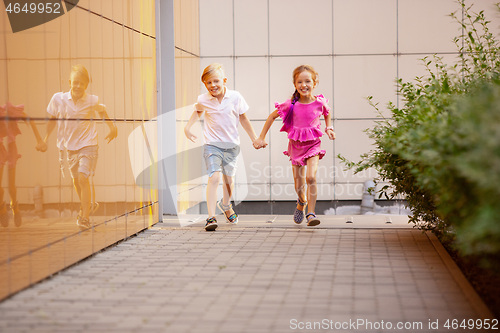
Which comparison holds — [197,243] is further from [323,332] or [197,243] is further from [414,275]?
[323,332]

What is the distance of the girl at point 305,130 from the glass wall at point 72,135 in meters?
1.69

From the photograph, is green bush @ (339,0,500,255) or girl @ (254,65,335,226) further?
girl @ (254,65,335,226)

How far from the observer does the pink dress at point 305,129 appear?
966cm

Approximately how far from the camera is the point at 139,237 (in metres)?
8.99

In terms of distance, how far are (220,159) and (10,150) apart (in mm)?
4402

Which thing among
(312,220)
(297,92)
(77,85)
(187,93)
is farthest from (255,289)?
(187,93)

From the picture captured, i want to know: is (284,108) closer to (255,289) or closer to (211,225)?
(211,225)

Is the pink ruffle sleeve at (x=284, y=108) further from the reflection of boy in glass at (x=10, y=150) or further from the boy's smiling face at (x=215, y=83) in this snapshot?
the reflection of boy in glass at (x=10, y=150)

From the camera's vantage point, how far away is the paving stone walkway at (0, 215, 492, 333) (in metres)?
4.81

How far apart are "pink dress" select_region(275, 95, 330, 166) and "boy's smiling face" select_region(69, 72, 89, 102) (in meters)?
3.05

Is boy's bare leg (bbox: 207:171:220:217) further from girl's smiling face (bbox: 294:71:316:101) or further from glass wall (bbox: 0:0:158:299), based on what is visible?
girl's smiling face (bbox: 294:71:316:101)

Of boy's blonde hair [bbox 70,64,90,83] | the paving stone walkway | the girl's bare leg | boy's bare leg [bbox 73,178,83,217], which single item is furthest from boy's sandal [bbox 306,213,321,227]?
boy's blonde hair [bbox 70,64,90,83]

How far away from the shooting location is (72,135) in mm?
7148

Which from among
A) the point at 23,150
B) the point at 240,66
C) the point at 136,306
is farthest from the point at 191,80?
the point at 136,306
